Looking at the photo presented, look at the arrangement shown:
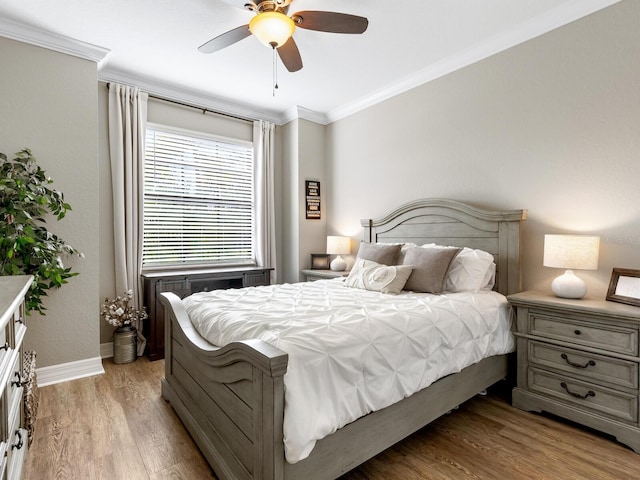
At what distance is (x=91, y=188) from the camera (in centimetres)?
300

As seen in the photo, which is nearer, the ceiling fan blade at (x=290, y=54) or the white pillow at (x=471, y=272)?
the ceiling fan blade at (x=290, y=54)

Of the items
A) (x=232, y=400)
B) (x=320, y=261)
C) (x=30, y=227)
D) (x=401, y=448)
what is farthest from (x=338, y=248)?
(x=30, y=227)

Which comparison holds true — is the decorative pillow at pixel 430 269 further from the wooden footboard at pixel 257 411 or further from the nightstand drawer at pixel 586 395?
the nightstand drawer at pixel 586 395

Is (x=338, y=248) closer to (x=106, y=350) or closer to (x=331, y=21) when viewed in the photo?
(x=331, y=21)

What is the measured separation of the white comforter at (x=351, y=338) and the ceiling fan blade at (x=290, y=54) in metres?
1.71

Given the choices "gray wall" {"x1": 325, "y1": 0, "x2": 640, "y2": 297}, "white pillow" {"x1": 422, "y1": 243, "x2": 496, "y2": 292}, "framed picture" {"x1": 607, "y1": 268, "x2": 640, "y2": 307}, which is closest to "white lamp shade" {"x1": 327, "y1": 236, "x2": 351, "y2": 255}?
"gray wall" {"x1": 325, "y1": 0, "x2": 640, "y2": 297}

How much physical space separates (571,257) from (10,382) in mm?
3004

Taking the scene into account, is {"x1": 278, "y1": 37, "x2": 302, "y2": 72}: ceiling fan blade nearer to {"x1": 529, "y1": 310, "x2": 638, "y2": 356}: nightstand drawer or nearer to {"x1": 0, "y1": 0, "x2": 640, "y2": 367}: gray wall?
{"x1": 0, "y1": 0, "x2": 640, "y2": 367}: gray wall

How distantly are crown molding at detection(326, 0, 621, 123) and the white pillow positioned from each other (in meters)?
1.73

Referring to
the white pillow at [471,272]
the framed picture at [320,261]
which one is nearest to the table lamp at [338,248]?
the framed picture at [320,261]

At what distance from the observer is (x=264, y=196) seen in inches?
175

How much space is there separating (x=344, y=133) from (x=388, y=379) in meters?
3.45

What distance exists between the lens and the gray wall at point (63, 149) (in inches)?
106

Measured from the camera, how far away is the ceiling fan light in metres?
2.00
